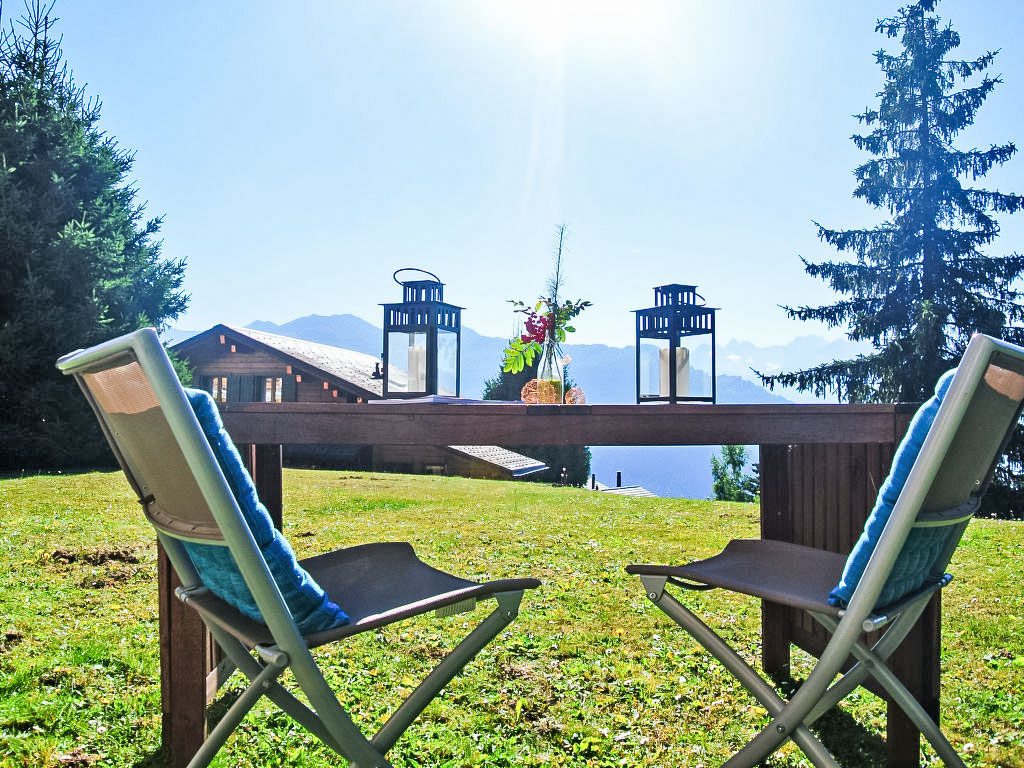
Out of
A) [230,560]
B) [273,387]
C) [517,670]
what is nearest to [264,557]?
[230,560]

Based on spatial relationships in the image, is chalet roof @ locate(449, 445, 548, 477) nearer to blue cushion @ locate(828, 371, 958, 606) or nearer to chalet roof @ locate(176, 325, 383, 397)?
chalet roof @ locate(176, 325, 383, 397)

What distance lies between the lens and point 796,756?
74.9 inches

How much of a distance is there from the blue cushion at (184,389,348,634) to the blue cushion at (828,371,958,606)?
0.99 metres

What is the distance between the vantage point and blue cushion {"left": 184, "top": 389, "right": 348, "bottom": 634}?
1.17 meters

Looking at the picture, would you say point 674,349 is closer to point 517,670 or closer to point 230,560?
point 517,670

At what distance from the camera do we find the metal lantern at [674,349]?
245 centimetres

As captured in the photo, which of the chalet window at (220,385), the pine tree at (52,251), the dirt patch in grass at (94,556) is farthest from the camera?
the chalet window at (220,385)

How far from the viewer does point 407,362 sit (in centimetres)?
249

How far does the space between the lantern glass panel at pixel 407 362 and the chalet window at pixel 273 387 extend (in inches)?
503

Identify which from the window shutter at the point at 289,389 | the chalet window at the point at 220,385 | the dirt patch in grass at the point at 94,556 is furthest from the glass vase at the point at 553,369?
the chalet window at the point at 220,385

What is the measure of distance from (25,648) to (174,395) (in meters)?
2.59

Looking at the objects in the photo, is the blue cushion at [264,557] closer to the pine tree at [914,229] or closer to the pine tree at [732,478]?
the pine tree at [914,229]

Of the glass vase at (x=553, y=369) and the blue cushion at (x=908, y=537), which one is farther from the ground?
the glass vase at (x=553, y=369)

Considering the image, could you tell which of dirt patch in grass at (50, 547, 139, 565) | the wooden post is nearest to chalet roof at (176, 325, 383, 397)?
dirt patch in grass at (50, 547, 139, 565)
